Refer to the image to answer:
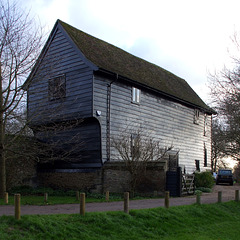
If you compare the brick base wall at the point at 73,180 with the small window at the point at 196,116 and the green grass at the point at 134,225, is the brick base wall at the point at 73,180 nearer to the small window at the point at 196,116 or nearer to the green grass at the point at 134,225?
the green grass at the point at 134,225

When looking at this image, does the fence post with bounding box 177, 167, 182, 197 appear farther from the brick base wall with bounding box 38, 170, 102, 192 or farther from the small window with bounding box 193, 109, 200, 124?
the small window with bounding box 193, 109, 200, 124

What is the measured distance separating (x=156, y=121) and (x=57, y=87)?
7407mm

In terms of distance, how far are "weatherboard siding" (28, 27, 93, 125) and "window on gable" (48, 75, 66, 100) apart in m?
0.25

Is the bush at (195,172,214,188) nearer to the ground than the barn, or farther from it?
nearer to the ground

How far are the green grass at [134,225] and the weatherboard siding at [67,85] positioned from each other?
9.01m

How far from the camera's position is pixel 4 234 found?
309 inches

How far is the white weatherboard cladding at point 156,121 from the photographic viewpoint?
20484mm

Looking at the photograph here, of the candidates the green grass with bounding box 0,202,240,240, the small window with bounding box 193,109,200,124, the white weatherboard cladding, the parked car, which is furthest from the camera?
the parked car

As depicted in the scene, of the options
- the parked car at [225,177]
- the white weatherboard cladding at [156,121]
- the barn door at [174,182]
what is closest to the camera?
the barn door at [174,182]

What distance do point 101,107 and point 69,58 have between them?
154 inches

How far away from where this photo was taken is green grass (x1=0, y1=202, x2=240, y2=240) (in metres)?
8.62

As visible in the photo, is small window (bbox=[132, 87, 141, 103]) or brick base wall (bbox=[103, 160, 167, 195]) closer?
brick base wall (bbox=[103, 160, 167, 195])

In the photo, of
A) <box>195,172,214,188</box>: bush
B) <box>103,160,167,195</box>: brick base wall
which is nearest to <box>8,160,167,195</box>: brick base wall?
<box>103,160,167,195</box>: brick base wall

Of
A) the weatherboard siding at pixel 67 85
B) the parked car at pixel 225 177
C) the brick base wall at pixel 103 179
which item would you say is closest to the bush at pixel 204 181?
the brick base wall at pixel 103 179
